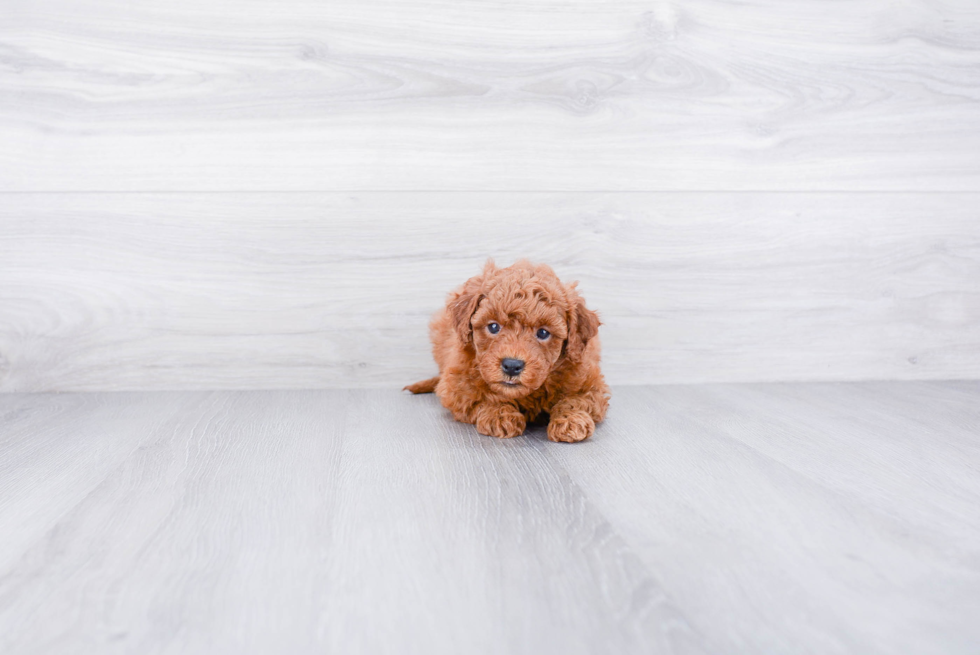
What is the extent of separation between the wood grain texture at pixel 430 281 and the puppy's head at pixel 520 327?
1.44ft

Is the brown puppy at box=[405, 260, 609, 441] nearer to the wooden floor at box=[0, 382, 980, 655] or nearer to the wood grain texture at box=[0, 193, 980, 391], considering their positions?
the wooden floor at box=[0, 382, 980, 655]

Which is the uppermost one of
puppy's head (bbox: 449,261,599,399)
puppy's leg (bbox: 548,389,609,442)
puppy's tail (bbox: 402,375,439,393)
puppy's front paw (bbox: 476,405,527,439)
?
puppy's head (bbox: 449,261,599,399)

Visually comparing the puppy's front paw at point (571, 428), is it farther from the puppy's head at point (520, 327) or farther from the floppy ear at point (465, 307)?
the floppy ear at point (465, 307)

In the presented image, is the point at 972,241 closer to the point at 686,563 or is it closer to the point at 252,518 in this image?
the point at 686,563

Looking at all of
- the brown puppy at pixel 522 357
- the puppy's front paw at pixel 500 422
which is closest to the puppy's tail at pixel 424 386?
the brown puppy at pixel 522 357

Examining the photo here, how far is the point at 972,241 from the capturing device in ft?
6.20

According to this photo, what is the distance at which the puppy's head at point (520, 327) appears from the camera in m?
1.27

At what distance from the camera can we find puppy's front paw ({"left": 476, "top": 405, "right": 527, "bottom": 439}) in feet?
4.38

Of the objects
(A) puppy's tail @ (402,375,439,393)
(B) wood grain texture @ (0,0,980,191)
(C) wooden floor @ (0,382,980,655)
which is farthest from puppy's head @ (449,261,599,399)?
(B) wood grain texture @ (0,0,980,191)

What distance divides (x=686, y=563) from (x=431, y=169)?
1.25 m

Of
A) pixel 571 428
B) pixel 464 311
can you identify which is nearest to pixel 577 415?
pixel 571 428

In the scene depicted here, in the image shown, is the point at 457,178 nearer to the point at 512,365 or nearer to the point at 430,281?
the point at 430,281

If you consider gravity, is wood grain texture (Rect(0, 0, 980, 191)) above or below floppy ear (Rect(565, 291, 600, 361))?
above

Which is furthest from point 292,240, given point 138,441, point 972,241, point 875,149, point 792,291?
point 972,241
